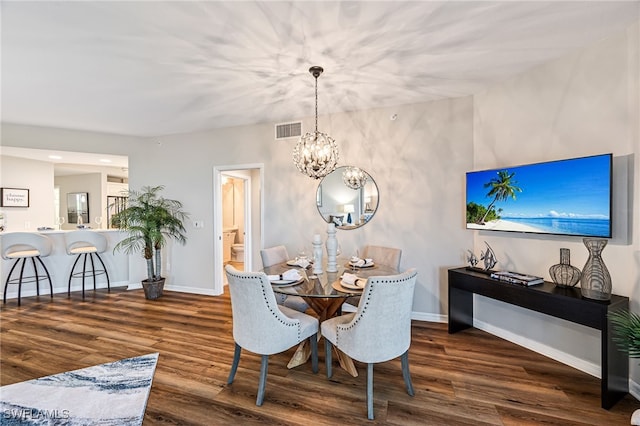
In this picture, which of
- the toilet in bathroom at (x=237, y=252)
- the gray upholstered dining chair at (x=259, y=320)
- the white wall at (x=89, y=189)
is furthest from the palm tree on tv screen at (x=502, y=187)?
the white wall at (x=89, y=189)

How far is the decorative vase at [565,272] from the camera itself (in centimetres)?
244

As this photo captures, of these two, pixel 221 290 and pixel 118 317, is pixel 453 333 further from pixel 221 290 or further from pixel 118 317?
pixel 118 317

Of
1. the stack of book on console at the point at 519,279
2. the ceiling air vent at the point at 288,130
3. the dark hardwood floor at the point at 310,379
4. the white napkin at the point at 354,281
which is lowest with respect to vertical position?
the dark hardwood floor at the point at 310,379

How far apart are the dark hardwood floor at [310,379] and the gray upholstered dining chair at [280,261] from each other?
0.48 meters

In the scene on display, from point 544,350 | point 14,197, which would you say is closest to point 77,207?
point 14,197

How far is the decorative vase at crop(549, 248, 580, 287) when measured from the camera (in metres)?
2.44

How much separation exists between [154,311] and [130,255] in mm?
1671

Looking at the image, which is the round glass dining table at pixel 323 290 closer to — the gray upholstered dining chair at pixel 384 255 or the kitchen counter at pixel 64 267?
the gray upholstered dining chair at pixel 384 255

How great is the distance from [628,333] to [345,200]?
283 cm

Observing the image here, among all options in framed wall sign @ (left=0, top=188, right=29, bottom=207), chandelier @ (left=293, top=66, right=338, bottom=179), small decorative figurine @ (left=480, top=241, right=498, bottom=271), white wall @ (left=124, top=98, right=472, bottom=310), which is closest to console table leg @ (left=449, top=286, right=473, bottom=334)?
white wall @ (left=124, top=98, right=472, bottom=310)

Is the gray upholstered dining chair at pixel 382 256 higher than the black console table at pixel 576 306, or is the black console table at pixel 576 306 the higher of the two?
the gray upholstered dining chair at pixel 382 256

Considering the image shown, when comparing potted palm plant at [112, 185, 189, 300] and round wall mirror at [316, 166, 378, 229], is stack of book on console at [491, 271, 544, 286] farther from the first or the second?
potted palm plant at [112, 185, 189, 300]

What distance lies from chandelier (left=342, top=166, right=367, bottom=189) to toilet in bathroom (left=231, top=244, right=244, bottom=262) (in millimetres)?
4243

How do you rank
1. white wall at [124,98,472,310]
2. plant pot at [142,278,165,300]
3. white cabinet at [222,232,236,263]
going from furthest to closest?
white cabinet at [222,232,236,263]
plant pot at [142,278,165,300]
white wall at [124,98,472,310]
